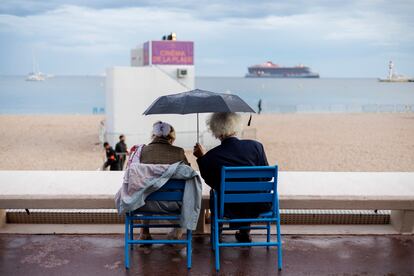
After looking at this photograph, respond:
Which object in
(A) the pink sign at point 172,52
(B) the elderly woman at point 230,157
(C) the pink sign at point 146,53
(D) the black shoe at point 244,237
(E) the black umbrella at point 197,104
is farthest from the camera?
(C) the pink sign at point 146,53

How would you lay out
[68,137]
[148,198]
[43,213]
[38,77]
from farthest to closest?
[38,77]
[68,137]
[43,213]
[148,198]

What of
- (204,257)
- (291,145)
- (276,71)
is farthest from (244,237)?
(276,71)

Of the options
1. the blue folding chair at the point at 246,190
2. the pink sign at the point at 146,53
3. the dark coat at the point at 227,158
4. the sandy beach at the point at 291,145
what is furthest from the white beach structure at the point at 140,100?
the blue folding chair at the point at 246,190

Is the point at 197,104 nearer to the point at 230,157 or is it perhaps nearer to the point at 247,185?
the point at 230,157

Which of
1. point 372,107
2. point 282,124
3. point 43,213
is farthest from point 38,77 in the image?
point 43,213

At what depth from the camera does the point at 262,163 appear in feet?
13.6

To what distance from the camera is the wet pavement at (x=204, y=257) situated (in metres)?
3.97

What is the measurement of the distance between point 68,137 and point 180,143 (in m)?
8.44

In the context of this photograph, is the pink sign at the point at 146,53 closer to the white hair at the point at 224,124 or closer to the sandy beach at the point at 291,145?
the sandy beach at the point at 291,145

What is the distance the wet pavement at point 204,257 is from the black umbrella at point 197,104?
1154 mm

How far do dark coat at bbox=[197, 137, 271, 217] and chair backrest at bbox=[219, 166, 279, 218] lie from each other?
12 centimetres

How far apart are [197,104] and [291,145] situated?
1927 centimetres

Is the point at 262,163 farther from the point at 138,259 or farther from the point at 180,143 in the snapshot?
the point at 180,143

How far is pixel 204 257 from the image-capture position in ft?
13.9
